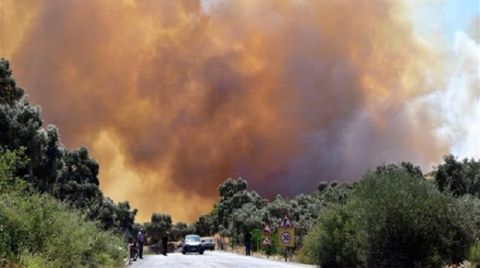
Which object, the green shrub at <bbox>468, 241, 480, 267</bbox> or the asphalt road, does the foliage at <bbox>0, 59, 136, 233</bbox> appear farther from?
the green shrub at <bbox>468, 241, 480, 267</bbox>

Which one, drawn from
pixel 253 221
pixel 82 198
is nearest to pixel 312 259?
pixel 82 198

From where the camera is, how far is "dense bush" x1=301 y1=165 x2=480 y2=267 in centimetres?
2566

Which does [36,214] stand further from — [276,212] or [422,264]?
[276,212]

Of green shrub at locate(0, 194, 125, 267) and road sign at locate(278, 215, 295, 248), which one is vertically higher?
road sign at locate(278, 215, 295, 248)

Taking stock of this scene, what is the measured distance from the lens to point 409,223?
2580 cm

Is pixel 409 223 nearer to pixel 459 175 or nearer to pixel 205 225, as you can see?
pixel 459 175

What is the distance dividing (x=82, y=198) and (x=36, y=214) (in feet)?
179

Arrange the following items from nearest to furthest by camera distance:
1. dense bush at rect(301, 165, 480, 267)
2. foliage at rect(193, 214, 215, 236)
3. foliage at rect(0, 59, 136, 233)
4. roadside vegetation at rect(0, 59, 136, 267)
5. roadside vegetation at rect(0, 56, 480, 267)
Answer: roadside vegetation at rect(0, 59, 136, 267), roadside vegetation at rect(0, 56, 480, 267), dense bush at rect(301, 165, 480, 267), foliage at rect(0, 59, 136, 233), foliage at rect(193, 214, 215, 236)

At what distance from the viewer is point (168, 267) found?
114ft

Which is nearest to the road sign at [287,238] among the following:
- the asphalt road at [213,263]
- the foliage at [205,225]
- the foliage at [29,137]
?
the asphalt road at [213,263]

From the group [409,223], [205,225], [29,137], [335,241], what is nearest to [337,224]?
[335,241]

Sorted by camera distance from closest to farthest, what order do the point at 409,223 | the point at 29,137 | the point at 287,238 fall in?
the point at 409,223 → the point at 287,238 → the point at 29,137

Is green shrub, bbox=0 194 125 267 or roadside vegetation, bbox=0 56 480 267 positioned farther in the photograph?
roadside vegetation, bbox=0 56 480 267

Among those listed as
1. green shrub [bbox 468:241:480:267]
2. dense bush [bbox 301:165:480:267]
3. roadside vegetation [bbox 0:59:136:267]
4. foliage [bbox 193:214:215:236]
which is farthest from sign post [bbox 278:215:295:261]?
foliage [bbox 193:214:215:236]
